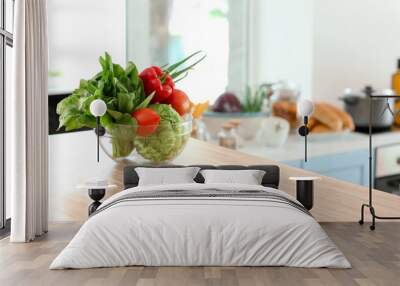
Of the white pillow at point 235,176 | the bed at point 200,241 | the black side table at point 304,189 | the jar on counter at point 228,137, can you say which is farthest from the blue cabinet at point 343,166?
the bed at point 200,241

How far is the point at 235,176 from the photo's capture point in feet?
15.0

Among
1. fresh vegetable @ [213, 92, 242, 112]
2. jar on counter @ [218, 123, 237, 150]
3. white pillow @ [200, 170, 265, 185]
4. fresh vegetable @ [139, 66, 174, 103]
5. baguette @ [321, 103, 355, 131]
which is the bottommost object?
white pillow @ [200, 170, 265, 185]

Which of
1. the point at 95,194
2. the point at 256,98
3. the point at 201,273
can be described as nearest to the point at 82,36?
the point at 95,194

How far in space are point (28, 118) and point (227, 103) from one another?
7.23 ft

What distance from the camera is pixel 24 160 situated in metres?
4.37

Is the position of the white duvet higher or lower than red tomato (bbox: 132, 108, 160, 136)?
lower

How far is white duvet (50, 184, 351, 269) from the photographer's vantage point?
12.2 feet

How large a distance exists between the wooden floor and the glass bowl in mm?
638

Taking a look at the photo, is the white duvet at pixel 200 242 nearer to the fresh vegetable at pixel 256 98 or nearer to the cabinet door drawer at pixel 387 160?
the fresh vegetable at pixel 256 98

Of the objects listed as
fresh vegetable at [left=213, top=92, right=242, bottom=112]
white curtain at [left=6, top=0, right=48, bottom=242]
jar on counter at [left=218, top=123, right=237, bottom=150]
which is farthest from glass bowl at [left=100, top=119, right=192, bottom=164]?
fresh vegetable at [left=213, top=92, right=242, bottom=112]

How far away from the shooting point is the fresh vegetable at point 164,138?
14.4 feet

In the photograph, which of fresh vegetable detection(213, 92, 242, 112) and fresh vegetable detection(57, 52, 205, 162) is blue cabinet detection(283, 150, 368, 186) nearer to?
fresh vegetable detection(213, 92, 242, 112)

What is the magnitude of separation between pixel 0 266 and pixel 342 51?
3848 mm

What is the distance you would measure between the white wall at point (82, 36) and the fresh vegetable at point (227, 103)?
3.42 ft
